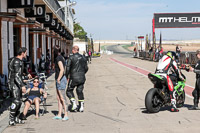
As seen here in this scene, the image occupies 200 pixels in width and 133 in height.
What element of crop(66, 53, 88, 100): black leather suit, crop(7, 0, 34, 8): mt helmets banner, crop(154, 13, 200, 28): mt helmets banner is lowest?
crop(66, 53, 88, 100): black leather suit

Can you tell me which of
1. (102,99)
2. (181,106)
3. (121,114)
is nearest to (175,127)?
(121,114)

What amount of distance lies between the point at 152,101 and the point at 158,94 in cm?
26

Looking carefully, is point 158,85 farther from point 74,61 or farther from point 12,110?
point 12,110

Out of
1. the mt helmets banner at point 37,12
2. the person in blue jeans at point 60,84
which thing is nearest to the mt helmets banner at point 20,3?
the mt helmets banner at point 37,12

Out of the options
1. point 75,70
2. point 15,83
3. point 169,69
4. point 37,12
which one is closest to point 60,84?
point 75,70

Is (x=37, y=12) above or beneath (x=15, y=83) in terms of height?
above

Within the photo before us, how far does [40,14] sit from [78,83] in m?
9.25

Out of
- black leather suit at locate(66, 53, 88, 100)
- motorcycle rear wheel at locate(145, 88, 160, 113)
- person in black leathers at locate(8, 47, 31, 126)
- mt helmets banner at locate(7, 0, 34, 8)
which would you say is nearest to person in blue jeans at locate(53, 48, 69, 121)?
black leather suit at locate(66, 53, 88, 100)

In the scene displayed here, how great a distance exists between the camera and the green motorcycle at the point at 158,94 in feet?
27.1

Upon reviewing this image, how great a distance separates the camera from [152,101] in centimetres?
834

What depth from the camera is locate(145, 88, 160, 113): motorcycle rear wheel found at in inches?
324

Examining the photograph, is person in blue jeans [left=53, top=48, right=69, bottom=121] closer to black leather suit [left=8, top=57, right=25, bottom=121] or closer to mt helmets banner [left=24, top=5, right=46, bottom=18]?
black leather suit [left=8, top=57, right=25, bottom=121]

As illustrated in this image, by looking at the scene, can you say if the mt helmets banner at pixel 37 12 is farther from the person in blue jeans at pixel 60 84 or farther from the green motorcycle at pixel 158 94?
the green motorcycle at pixel 158 94

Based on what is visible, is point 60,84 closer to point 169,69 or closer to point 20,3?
point 169,69
